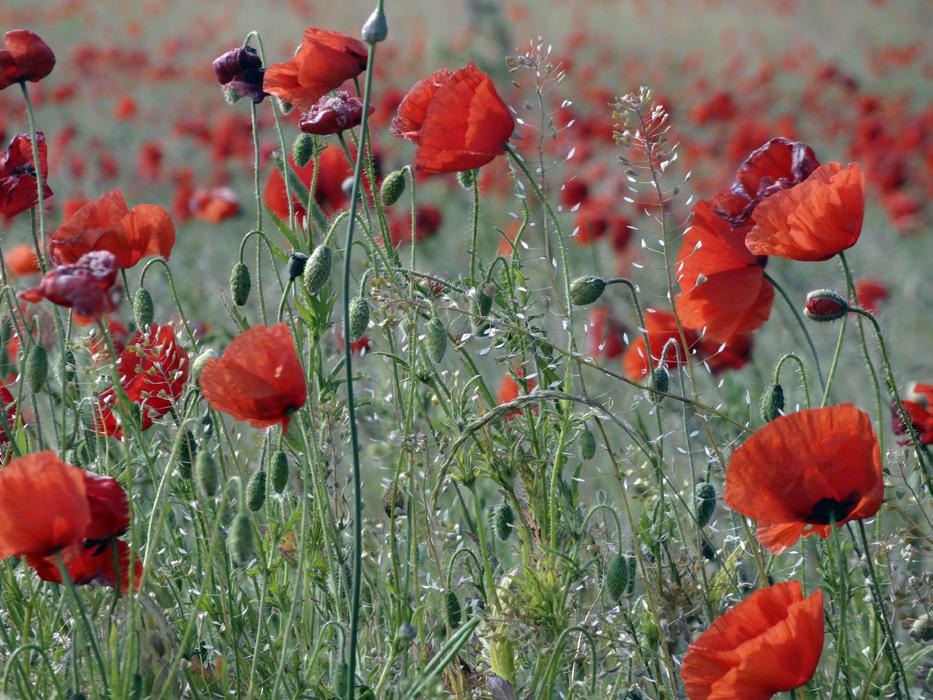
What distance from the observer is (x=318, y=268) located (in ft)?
4.40

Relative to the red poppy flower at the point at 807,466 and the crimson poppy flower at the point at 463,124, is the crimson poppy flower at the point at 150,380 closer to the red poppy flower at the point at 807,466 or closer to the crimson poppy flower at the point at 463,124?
the crimson poppy flower at the point at 463,124

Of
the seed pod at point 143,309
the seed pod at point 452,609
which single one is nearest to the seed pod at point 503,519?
the seed pod at point 452,609

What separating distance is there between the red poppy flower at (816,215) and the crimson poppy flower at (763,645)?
41cm

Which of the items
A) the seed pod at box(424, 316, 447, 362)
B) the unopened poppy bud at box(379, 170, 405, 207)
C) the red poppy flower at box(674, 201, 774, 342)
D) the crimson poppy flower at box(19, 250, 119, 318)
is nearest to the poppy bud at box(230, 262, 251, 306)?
the unopened poppy bud at box(379, 170, 405, 207)

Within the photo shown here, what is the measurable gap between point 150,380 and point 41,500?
0.47 metres

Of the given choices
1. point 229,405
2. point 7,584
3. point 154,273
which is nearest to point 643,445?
point 229,405

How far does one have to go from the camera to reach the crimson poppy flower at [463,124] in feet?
4.79

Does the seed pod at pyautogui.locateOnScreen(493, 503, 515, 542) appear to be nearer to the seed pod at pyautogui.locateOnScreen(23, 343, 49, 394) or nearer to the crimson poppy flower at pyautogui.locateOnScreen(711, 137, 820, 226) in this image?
the crimson poppy flower at pyautogui.locateOnScreen(711, 137, 820, 226)

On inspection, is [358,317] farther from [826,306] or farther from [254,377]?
[826,306]

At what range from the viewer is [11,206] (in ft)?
5.24

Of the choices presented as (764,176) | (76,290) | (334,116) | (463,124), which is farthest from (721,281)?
(76,290)

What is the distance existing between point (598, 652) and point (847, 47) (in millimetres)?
11470

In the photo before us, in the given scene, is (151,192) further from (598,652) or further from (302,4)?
(302,4)

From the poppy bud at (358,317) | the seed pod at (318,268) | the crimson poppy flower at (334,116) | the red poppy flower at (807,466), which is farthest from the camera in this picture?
the crimson poppy flower at (334,116)
